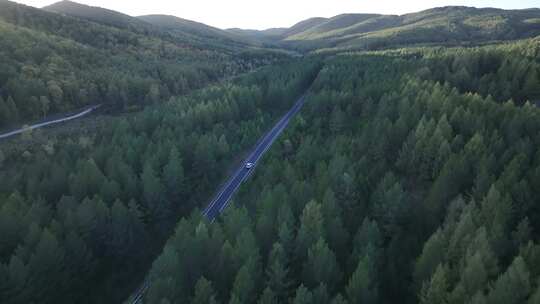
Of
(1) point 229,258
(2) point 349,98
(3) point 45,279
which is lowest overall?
(3) point 45,279

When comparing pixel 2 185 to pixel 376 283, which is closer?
pixel 376 283

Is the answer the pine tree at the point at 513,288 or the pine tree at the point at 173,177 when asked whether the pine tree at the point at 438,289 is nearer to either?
the pine tree at the point at 513,288

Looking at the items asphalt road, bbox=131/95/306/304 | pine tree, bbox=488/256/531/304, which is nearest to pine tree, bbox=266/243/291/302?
pine tree, bbox=488/256/531/304

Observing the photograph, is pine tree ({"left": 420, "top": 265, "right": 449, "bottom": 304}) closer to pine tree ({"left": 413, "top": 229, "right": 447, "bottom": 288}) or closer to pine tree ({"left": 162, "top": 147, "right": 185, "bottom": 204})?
pine tree ({"left": 413, "top": 229, "right": 447, "bottom": 288})

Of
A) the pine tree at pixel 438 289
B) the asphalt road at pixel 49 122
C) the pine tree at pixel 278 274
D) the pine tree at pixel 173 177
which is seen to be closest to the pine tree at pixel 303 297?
the pine tree at pixel 278 274

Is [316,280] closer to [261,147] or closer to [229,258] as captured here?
[229,258]

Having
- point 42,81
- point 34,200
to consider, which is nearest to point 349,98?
point 34,200
